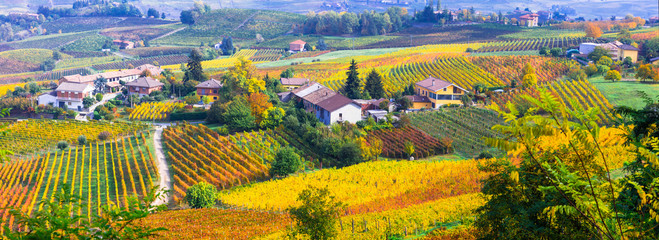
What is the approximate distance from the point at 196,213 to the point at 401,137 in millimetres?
20884

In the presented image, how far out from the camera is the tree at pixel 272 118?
47844 mm

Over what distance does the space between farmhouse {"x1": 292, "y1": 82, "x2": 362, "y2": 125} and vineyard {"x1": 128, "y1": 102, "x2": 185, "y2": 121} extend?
14.2m

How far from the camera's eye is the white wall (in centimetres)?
4816

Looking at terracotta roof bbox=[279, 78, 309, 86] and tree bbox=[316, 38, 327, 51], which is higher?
tree bbox=[316, 38, 327, 51]

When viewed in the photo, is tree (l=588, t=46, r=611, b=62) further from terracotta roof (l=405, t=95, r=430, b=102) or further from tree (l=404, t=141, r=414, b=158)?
tree (l=404, t=141, r=414, b=158)

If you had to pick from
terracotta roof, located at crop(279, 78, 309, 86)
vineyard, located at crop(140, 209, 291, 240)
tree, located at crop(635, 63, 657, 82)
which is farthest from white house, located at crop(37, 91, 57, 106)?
tree, located at crop(635, 63, 657, 82)

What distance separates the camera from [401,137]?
44094 mm

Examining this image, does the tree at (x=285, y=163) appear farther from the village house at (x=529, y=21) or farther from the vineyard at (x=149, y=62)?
the village house at (x=529, y=21)

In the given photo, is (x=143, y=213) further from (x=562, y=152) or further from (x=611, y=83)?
(x=611, y=83)

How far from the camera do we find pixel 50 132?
162 ft

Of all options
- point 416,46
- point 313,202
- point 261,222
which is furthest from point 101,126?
point 416,46

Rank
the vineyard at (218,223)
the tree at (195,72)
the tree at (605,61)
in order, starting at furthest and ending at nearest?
1. the tree at (195,72)
2. the tree at (605,61)
3. the vineyard at (218,223)

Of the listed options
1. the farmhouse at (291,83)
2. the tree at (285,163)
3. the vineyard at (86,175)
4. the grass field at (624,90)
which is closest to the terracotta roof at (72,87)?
the vineyard at (86,175)

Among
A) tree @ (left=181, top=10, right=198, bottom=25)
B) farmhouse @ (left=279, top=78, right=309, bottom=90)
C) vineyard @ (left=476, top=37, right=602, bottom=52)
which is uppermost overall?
tree @ (left=181, top=10, right=198, bottom=25)
